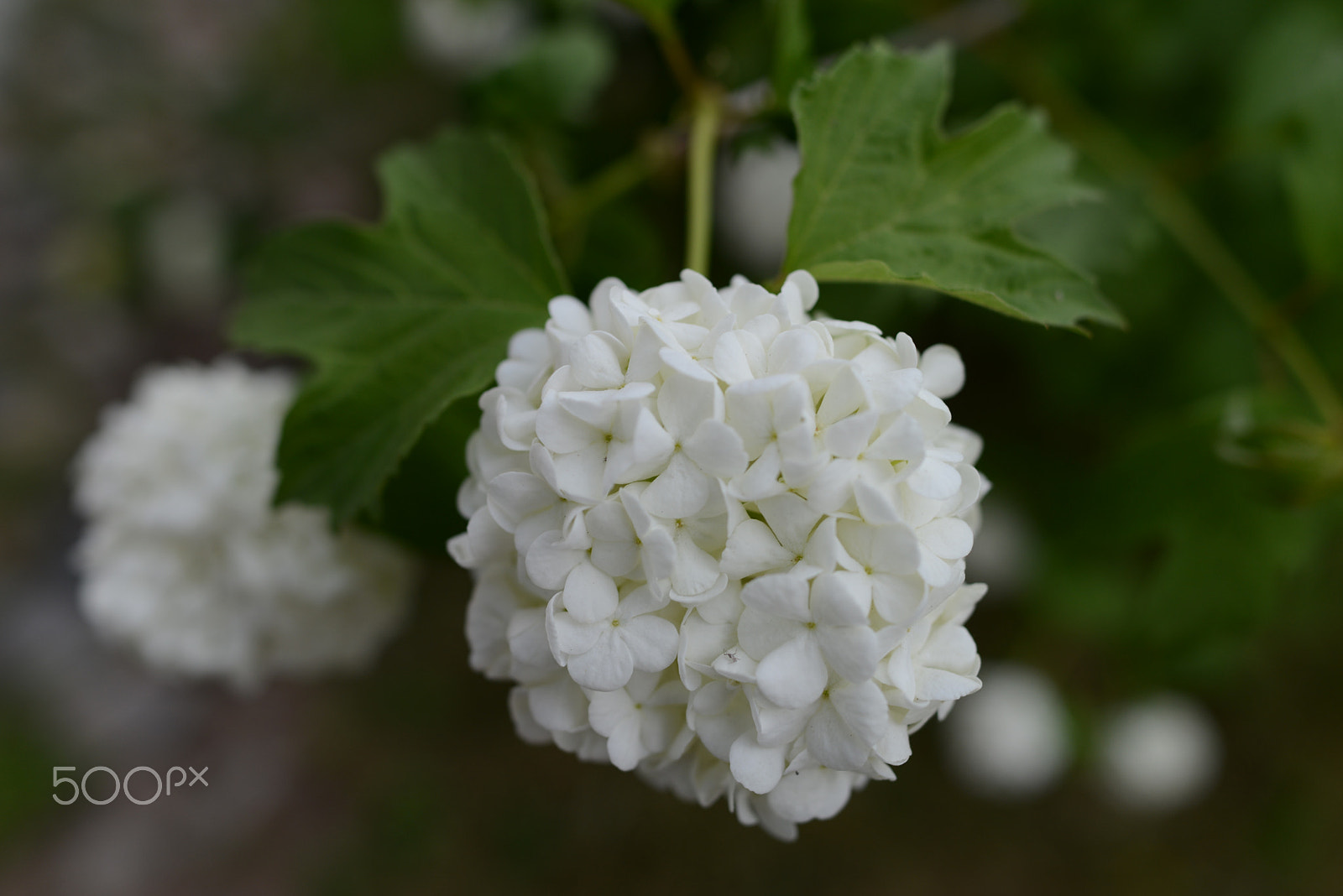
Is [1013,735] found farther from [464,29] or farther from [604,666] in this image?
[464,29]

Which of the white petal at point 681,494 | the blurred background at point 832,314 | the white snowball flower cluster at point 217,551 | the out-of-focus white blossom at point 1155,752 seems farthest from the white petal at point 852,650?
the out-of-focus white blossom at point 1155,752

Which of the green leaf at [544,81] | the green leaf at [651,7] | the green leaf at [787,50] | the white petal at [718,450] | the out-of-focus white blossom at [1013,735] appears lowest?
the out-of-focus white blossom at [1013,735]

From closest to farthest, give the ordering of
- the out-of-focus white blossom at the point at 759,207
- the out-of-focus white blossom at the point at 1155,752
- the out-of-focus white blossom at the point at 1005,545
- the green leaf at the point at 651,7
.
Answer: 1. the green leaf at the point at 651,7
2. the out-of-focus white blossom at the point at 759,207
3. the out-of-focus white blossom at the point at 1005,545
4. the out-of-focus white blossom at the point at 1155,752

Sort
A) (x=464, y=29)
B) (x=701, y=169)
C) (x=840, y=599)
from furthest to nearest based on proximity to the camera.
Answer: (x=464, y=29) < (x=701, y=169) < (x=840, y=599)

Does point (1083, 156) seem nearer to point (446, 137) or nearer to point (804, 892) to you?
point (446, 137)

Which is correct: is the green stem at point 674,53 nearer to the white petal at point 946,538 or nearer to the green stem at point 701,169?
the green stem at point 701,169

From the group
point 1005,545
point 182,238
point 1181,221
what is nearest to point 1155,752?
point 1005,545

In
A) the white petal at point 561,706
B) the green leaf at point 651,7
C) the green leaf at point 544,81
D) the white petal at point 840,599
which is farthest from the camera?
the green leaf at point 544,81

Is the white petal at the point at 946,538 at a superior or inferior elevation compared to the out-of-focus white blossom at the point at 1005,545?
superior
